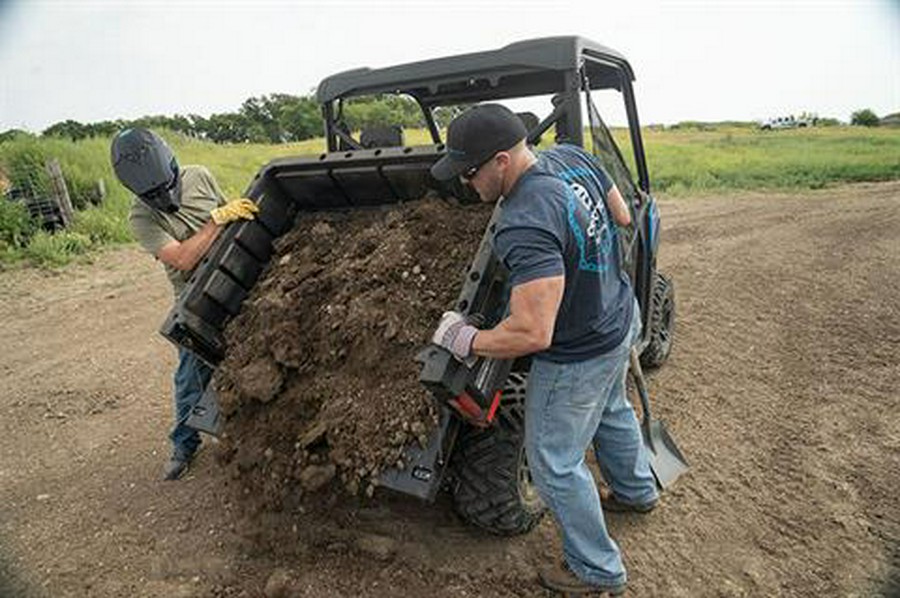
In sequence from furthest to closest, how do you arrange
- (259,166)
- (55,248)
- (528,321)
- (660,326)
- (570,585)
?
(259,166) < (55,248) < (660,326) < (570,585) < (528,321)

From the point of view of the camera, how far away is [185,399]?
12.1 ft

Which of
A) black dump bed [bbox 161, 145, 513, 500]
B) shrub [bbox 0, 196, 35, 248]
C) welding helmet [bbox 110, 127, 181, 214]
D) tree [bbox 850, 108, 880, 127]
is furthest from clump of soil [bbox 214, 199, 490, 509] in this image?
tree [bbox 850, 108, 880, 127]

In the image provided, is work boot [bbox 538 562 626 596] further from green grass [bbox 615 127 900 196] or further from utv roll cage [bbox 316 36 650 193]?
green grass [bbox 615 127 900 196]

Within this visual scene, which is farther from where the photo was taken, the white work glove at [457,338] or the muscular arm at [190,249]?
the muscular arm at [190,249]

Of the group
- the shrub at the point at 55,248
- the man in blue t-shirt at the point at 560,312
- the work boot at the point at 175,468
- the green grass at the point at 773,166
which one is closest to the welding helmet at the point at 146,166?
the work boot at the point at 175,468

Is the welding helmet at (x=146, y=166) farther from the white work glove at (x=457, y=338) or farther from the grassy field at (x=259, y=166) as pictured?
the grassy field at (x=259, y=166)

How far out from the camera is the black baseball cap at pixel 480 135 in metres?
2.21

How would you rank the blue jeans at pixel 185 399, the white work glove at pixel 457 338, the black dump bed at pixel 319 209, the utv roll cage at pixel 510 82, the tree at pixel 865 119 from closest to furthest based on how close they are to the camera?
the white work glove at pixel 457 338 < the black dump bed at pixel 319 209 < the utv roll cage at pixel 510 82 < the blue jeans at pixel 185 399 < the tree at pixel 865 119

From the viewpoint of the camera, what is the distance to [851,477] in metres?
3.25

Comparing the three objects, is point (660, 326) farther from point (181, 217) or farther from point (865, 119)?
point (865, 119)

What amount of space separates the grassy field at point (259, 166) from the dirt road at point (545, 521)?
217 centimetres

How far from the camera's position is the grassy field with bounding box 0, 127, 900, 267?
9.29 meters

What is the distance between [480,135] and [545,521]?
1.81 meters

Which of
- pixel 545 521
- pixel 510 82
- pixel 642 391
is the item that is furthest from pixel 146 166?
pixel 642 391
